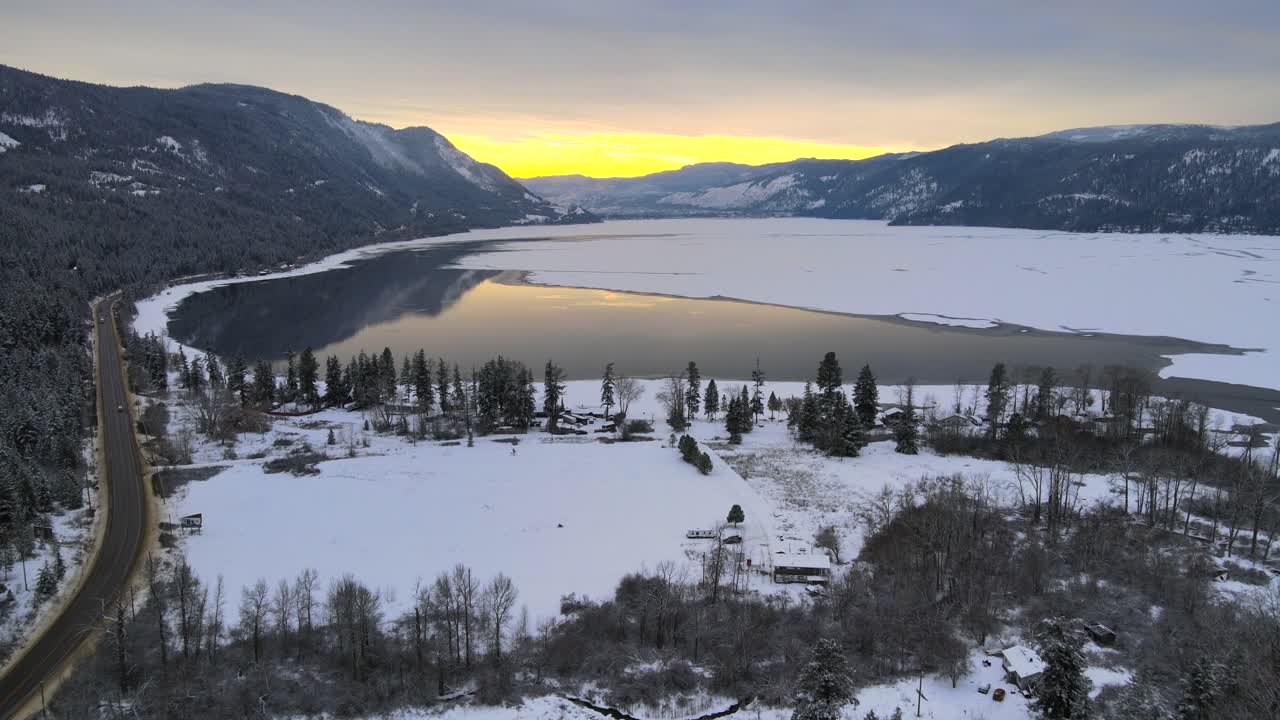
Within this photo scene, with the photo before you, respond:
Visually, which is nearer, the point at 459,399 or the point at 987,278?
the point at 459,399

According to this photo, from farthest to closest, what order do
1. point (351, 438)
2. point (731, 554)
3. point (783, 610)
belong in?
point (351, 438)
point (731, 554)
point (783, 610)

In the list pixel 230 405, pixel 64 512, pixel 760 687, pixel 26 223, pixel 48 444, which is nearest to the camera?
pixel 760 687

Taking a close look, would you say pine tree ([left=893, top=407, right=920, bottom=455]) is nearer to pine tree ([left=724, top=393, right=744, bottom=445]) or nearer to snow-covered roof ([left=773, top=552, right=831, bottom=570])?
pine tree ([left=724, top=393, right=744, bottom=445])

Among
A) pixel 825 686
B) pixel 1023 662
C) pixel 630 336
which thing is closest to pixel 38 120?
pixel 630 336

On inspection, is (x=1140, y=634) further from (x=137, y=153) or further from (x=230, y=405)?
(x=137, y=153)

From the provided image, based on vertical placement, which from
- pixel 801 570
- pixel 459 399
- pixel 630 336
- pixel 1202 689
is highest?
pixel 630 336

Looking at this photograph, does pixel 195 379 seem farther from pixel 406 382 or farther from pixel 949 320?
pixel 949 320

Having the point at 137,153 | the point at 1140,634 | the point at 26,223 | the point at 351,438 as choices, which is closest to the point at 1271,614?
the point at 1140,634
